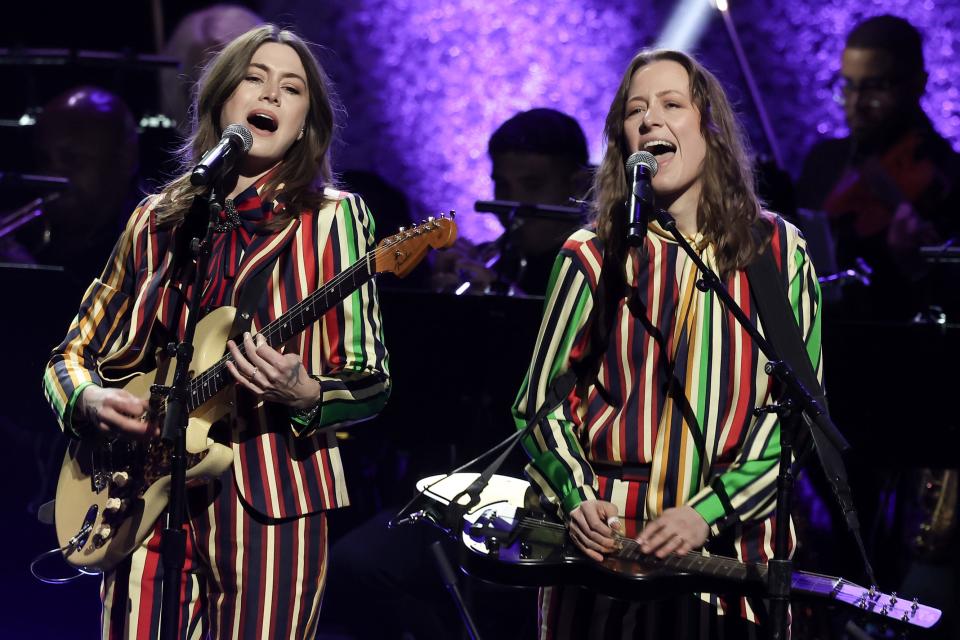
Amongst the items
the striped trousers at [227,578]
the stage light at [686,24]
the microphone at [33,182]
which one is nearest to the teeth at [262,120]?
the striped trousers at [227,578]

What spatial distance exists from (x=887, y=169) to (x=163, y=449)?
406cm

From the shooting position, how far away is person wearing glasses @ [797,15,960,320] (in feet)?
18.3

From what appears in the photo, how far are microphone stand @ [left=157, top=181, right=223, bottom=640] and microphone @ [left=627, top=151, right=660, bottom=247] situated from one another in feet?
3.18

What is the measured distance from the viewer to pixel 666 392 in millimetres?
Answer: 2988

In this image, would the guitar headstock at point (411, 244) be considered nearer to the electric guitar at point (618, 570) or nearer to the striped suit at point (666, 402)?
the striped suit at point (666, 402)

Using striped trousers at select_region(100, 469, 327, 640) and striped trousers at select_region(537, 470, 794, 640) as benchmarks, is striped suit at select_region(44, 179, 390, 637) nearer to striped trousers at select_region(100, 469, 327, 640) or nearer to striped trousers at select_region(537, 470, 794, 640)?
striped trousers at select_region(100, 469, 327, 640)

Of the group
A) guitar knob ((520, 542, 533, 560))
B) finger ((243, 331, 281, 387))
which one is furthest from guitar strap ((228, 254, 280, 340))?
guitar knob ((520, 542, 533, 560))

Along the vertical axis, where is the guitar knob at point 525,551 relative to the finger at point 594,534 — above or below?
below

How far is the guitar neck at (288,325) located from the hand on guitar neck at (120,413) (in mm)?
113

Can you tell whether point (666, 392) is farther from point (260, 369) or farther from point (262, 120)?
point (262, 120)

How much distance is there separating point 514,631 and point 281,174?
2.70m

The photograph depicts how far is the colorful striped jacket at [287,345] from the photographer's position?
3008 mm

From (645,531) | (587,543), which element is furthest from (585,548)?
(645,531)

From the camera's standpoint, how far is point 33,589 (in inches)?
209
